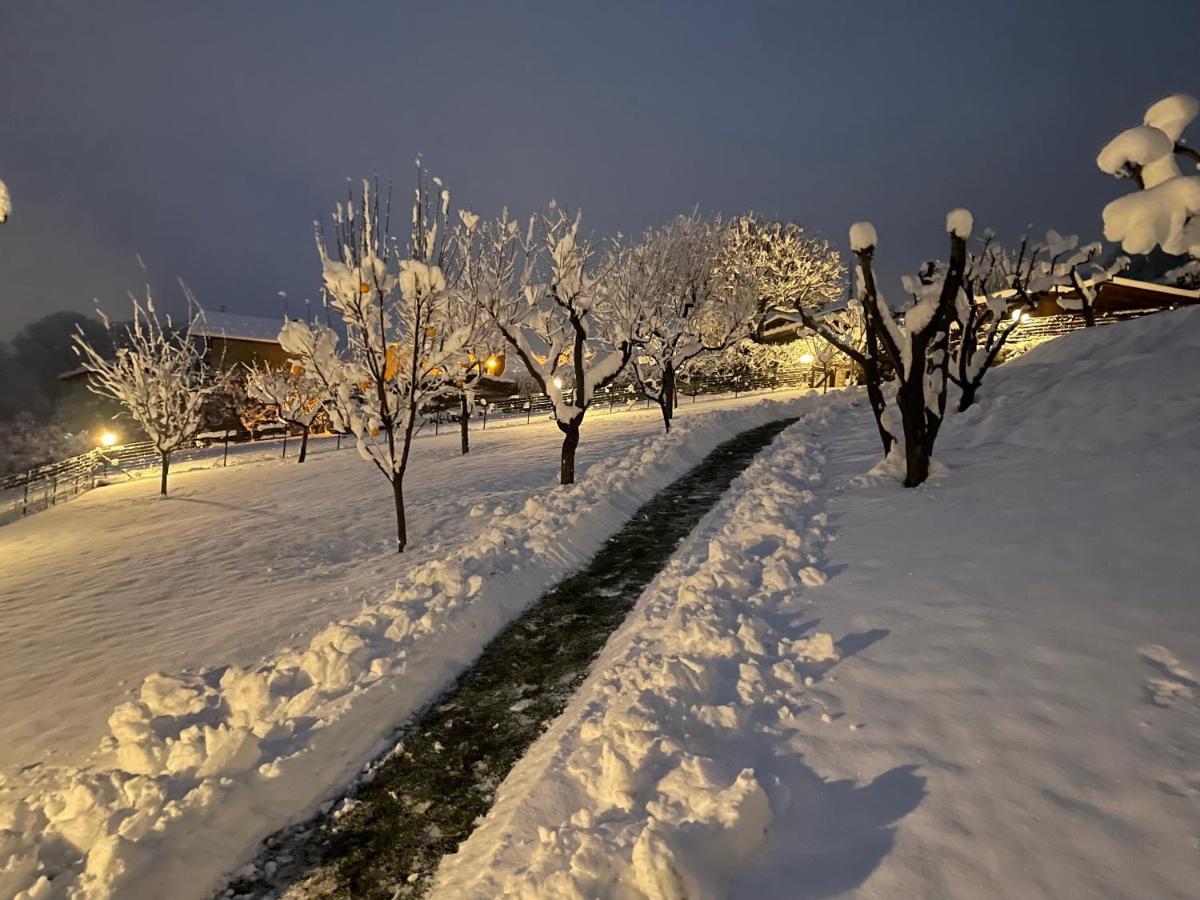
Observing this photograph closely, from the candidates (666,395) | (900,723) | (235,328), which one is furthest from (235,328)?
(900,723)

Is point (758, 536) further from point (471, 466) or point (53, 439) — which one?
point (53, 439)

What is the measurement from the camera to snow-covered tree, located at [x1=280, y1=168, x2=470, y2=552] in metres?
9.27

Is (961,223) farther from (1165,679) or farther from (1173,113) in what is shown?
(1165,679)

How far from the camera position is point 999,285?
24.4 metres

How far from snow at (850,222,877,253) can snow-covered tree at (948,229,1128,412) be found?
4280mm

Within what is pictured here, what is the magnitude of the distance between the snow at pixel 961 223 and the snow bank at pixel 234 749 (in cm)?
752

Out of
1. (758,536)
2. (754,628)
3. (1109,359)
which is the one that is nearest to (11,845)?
(754,628)

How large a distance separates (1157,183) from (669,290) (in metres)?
20.6

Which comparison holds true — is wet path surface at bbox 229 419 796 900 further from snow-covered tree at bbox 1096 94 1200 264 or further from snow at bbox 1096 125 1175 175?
snow at bbox 1096 125 1175 175

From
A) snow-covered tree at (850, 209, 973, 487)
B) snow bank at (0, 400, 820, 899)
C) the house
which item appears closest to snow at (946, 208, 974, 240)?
snow-covered tree at (850, 209, 973, 487)

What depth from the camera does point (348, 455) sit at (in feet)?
82.0

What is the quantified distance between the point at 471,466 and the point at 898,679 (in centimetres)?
1586

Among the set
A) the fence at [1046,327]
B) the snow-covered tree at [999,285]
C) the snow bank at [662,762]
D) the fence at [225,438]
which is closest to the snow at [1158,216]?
the snow bank at [662,762]

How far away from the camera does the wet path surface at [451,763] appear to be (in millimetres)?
3426
